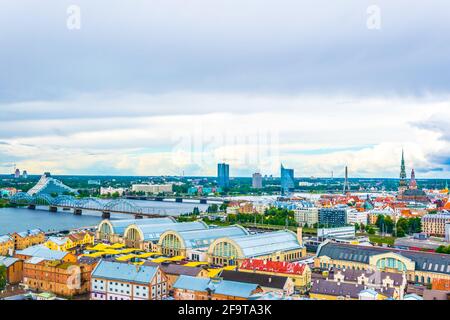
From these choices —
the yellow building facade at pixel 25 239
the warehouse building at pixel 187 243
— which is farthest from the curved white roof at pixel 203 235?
the yellow building facade at pixel 25 239

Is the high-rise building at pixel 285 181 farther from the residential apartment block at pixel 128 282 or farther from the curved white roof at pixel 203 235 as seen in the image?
the residential apartment block at pixel 128 282

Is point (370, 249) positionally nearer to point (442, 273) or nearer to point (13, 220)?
point (442, 273)

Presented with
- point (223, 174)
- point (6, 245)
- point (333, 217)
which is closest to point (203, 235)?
point (6, 245)

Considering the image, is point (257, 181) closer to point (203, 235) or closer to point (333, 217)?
point (333, 217)

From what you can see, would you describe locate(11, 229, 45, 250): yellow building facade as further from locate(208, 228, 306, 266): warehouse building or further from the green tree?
locate(208, 228, 306, 266): warehouse building

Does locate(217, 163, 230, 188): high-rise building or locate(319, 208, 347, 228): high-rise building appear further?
locate(217, 163, 230, 188): high-rise building

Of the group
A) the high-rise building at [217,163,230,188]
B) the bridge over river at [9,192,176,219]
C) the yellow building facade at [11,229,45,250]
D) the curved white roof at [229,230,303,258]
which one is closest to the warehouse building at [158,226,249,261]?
the curved white roof at [229,230,303,258]
